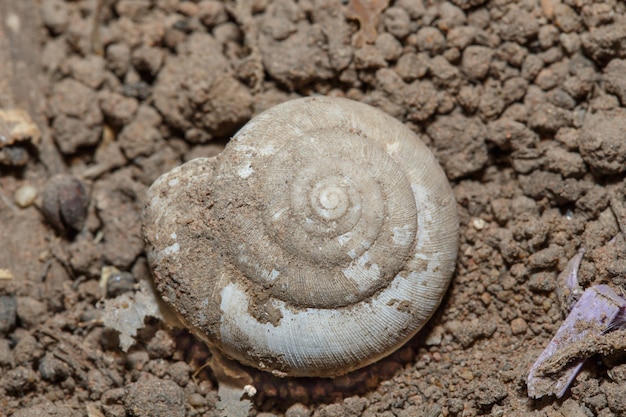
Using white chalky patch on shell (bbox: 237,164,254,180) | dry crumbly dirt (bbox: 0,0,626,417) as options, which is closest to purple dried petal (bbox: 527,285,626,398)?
dry crumbly dirt (bbox: 0,0,626,417)

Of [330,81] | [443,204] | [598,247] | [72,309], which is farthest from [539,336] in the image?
[72,309]

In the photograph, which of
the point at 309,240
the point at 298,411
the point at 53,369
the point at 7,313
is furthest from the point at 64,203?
the point at 298,411

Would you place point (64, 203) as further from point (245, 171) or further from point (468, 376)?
point (468, 376)

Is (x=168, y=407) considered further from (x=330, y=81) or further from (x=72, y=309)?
(x=330, y=81)

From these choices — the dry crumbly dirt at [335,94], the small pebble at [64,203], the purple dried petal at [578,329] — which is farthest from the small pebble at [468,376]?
the small pebble at [64,203]

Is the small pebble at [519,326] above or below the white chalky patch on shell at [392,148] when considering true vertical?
below

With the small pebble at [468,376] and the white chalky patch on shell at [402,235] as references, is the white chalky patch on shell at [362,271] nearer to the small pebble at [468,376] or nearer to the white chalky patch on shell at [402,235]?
the white chalky patch on shell at [402,235]
